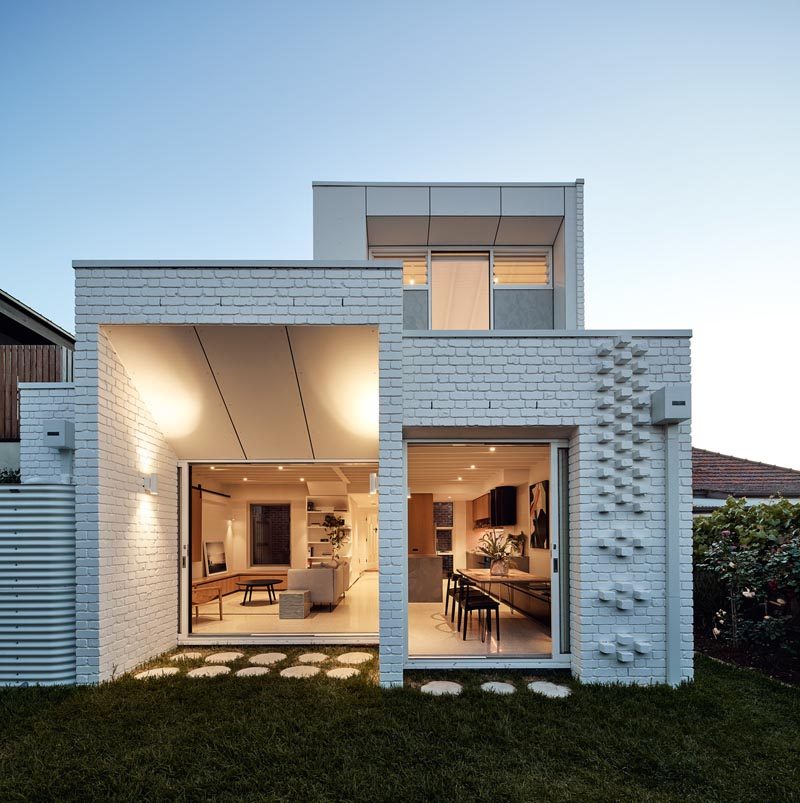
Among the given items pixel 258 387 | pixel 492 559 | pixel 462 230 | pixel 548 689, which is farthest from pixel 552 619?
pixel 462 230

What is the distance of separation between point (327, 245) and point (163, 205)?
1141cm

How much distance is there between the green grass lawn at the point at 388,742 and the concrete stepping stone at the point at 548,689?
13cm

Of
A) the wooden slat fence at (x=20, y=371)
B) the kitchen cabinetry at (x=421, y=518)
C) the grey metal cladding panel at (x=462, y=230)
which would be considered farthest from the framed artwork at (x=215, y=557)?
the grey metal cladding panel at (x=462, y=230)

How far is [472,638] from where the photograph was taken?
7.93 metres

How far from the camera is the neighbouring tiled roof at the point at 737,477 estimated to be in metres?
12.0

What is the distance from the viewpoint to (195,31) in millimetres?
8250

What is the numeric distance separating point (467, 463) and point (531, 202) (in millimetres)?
4051

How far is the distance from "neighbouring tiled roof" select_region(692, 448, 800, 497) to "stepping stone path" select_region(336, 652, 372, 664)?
306 inches

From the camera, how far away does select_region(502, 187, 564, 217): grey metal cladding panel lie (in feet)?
29.1

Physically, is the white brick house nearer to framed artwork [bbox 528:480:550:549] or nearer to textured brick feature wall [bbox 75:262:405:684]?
textured brick feature wall [bbox 75:262:405:684]

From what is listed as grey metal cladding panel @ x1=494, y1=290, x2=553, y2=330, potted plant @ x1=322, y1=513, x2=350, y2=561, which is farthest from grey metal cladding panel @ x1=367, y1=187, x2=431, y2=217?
potted plant @ x1=322, y1=513, x2=350, y2=561

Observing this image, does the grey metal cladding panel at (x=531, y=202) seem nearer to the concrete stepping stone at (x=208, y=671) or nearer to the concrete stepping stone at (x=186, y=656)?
the concrete stepping stone at (x=208, y=671)

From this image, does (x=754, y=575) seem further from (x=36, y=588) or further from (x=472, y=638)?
(x=36, y=588)

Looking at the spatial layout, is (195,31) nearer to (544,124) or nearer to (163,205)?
(544,124)
